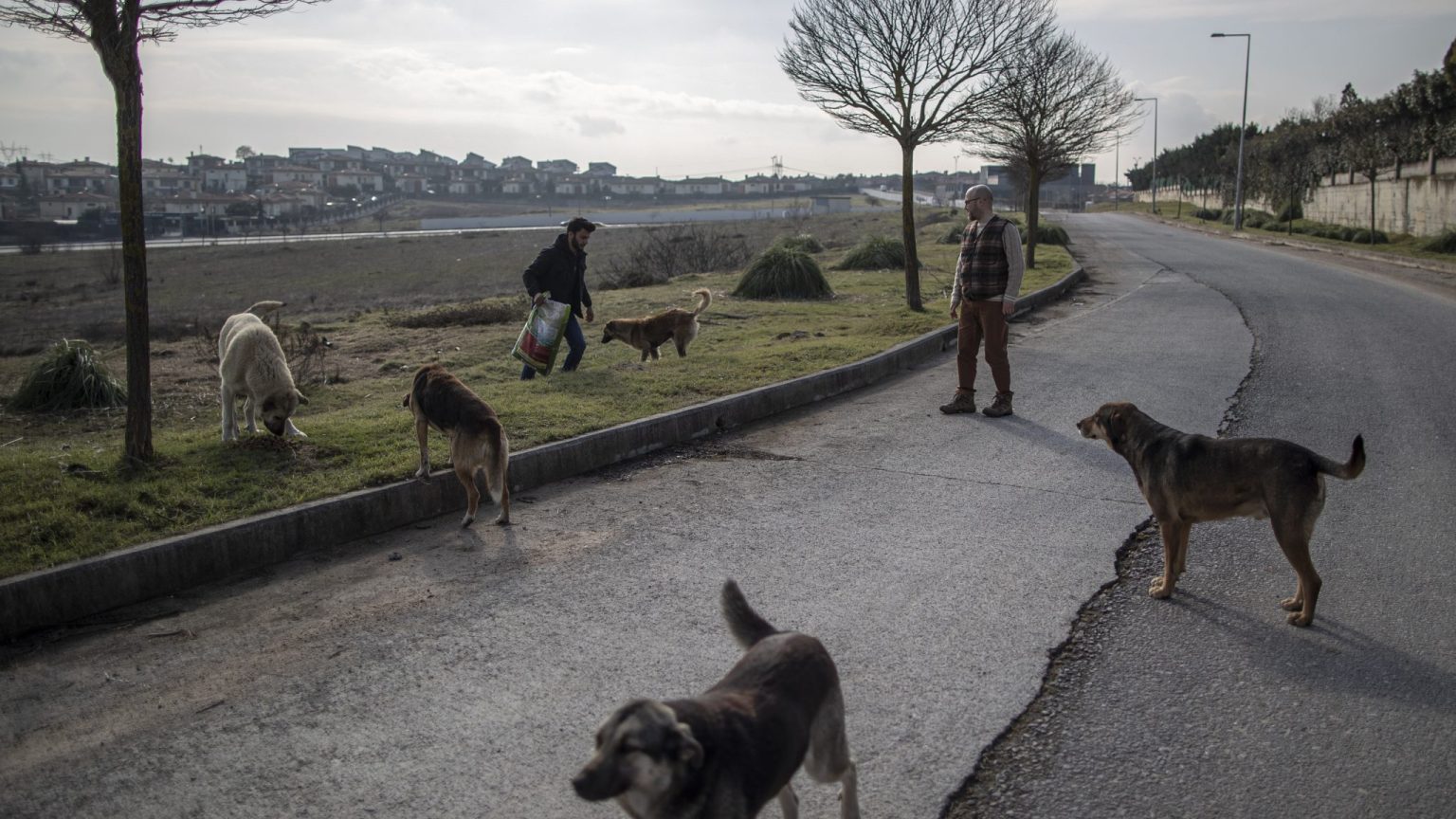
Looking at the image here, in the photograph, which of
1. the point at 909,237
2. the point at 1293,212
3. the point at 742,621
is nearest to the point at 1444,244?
the point at 909,237

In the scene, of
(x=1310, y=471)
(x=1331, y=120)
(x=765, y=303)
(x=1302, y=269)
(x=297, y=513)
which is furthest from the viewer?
(x=1331, y=120)

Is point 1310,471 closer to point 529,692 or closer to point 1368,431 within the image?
point 529,692

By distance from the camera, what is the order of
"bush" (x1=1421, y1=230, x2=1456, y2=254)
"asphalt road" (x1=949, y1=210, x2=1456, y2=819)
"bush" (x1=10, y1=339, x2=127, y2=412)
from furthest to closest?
"bush" (x1=1421, y1=230, x2=1456, y2=254) → "bush" (x1=10, y1=339, x2=127, y2=412) → "asphalt road" (x1=949, y1=210, x2=1456, y2=819)

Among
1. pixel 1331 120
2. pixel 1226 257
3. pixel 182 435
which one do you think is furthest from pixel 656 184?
pixel 182 435

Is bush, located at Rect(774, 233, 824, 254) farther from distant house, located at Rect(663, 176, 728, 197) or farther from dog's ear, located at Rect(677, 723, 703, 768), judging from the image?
distant house, located at Rect(663, 176, 728, 197)

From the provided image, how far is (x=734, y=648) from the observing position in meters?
4.50

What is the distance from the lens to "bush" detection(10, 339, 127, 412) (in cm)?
1083

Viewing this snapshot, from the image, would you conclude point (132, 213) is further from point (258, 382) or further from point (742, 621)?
point (742, 621)

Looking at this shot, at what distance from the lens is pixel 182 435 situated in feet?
27.9

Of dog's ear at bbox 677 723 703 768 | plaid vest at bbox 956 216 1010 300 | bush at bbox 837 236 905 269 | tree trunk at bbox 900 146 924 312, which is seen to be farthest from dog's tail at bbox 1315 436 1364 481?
bush at bbox 837 236 905 269

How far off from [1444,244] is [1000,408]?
28641 mm

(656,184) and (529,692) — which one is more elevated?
(656,184)

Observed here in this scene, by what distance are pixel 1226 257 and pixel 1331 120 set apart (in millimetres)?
24337

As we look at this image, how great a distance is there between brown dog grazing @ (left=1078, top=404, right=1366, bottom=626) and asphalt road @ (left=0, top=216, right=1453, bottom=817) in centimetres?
29
